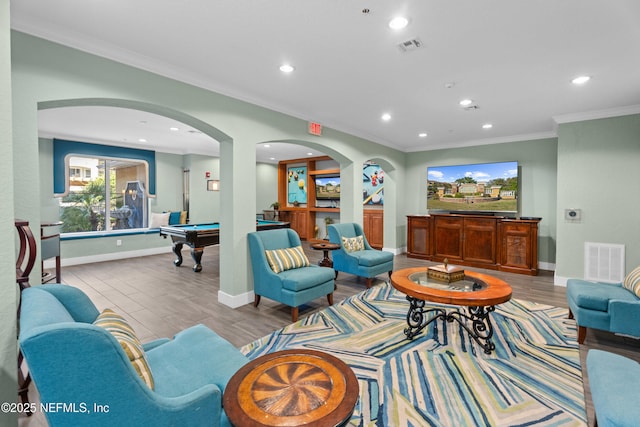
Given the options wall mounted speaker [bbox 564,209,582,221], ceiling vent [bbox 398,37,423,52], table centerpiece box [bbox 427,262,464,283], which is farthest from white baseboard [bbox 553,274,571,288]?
ceiling vent [bbox 398,37,423,52]

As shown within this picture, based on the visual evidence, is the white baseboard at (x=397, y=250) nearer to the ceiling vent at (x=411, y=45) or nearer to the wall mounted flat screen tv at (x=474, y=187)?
the wall mounted flat screen tv at (x=474, y=187)

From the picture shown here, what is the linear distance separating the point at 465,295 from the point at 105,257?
7147 millimetres

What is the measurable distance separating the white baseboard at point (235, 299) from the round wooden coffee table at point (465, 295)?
1.92 meters

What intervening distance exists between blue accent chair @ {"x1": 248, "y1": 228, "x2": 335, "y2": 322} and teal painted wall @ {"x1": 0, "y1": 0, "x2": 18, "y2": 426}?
2219mm

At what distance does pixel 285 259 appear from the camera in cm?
372

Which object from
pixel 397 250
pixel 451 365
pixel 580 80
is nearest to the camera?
pixel 451 365

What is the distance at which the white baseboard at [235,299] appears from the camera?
3762mm

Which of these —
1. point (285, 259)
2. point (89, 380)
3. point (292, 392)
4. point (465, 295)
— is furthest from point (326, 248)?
point (89, 380)

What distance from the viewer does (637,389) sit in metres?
1.45

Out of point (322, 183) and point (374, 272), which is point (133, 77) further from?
point (322, 183)

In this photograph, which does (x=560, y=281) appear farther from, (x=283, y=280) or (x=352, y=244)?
(x=283, y=280)

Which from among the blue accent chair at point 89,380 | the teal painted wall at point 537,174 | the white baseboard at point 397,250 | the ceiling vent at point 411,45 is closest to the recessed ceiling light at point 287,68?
Result: the ceiling vent at point 411,45

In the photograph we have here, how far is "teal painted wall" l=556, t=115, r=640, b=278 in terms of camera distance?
4.29 meters

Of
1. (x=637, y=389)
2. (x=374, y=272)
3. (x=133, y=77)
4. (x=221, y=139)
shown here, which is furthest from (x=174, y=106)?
(x=637, y=389)
